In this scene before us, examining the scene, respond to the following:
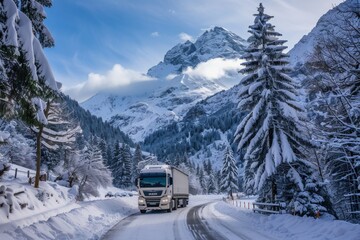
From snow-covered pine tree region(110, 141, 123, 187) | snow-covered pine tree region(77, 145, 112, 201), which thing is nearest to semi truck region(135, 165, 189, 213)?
snow-covered pine tree region(77, 145, 112, 201)

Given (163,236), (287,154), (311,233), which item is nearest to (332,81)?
(311,233)

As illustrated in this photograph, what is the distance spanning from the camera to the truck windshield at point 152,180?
91.1 ft

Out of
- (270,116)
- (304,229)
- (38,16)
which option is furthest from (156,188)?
(38,16)

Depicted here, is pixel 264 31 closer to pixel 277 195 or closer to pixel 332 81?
pixel 277 195

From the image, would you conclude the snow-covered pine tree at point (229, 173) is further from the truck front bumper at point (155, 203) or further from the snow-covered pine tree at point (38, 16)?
the snow-covered pine tree at point (38, 16)

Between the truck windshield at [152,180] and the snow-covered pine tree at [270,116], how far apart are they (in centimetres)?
674

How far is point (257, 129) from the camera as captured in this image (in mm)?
24375

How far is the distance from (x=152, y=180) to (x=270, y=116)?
417 inches

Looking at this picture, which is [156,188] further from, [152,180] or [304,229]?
[304,229]

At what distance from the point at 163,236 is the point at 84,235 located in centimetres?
319

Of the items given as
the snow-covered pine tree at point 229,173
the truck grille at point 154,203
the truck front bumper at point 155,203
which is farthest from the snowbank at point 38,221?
the snow-covered pine tree at point 229,173

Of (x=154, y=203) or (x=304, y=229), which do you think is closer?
(x=304, y=229)

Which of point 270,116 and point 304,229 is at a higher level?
point 270,116

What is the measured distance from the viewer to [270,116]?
22797 mm
